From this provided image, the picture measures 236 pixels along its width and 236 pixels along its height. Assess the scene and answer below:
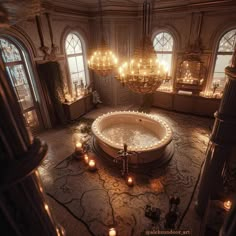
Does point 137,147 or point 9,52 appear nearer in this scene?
point 137,147

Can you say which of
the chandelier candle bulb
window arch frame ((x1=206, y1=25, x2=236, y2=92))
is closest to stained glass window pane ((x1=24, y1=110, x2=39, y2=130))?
the chandelier candle bulb

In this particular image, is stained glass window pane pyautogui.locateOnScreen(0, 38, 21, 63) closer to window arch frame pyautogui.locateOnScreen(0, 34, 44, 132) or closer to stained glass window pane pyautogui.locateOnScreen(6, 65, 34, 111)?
window arch frame pyautogui.locateOnScreen(0, 34, 44, 132)

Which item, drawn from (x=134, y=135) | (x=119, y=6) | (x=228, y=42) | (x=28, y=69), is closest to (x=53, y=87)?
(x=28, y=69)

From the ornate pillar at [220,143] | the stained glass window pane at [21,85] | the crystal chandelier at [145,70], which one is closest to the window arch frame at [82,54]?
the stained glass window pane at [21,85]

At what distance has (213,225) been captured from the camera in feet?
9.45

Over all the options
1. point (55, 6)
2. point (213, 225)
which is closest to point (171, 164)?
point (213, 225)

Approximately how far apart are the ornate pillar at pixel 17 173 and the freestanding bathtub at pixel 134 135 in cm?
422

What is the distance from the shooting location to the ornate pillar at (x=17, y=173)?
2.19 feet

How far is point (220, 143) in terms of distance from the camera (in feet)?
10.1

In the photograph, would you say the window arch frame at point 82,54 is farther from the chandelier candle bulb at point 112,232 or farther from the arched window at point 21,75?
the chandelier candle bulb at point 112,232

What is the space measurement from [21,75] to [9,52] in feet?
2.82

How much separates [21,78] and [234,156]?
720cm

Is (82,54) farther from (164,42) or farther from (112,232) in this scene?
(112,232)

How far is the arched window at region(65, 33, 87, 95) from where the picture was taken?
27.2ft
